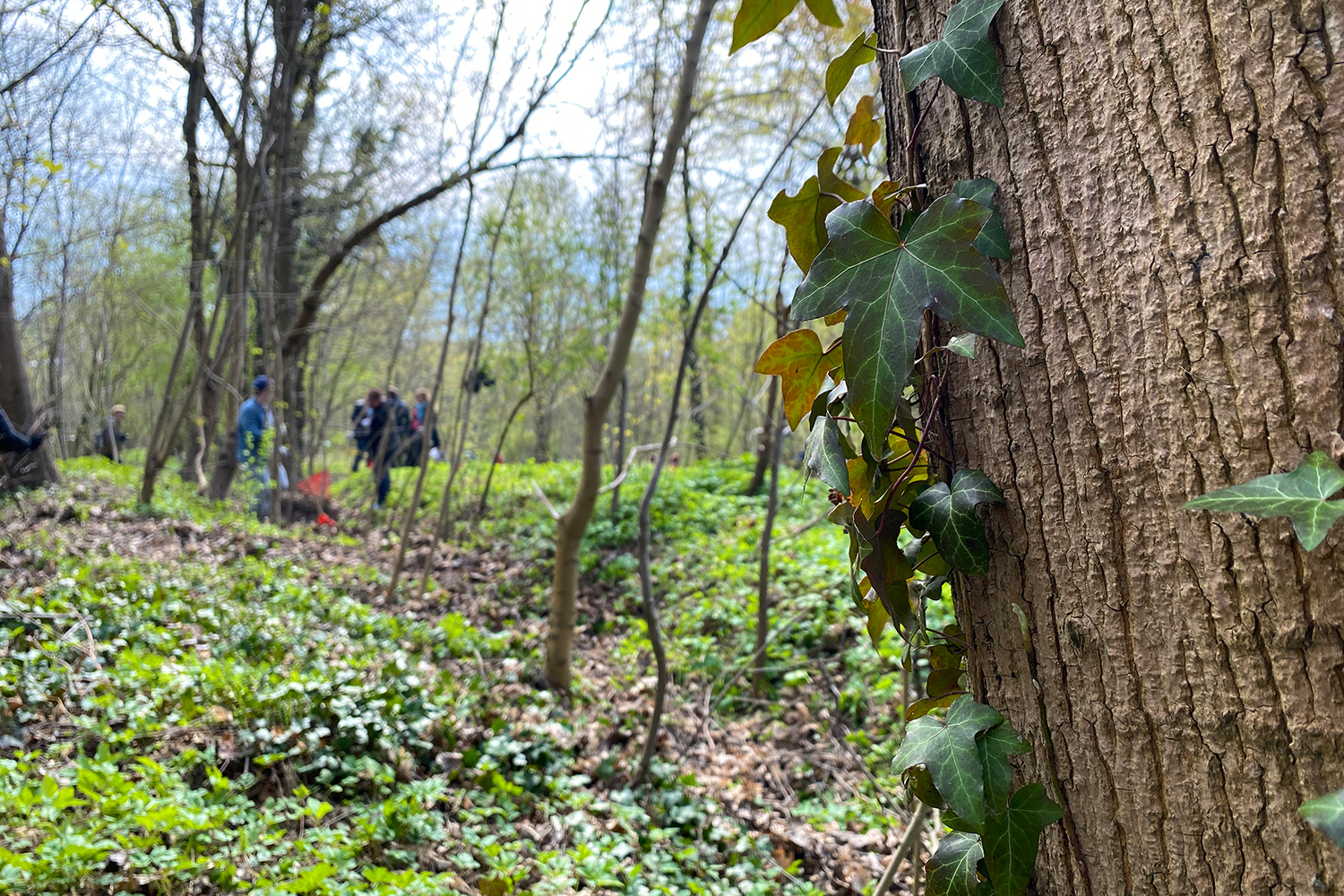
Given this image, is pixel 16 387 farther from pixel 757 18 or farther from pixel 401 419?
pixel 757 18

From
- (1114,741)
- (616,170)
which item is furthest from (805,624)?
(616,170)

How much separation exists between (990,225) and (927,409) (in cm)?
22

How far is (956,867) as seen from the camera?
0.88 m

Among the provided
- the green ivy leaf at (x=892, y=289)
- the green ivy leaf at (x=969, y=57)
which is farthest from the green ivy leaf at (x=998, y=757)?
the green ivy leaf at (x=969, y=57)

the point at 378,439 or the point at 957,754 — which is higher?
the point at 378,439

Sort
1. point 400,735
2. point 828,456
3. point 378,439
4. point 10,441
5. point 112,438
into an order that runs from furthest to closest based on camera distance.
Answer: point 112,438 < point 378,439 < point 10,441 < point 400,735 < point 828,456

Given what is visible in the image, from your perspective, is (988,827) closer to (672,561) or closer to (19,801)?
(19,801)

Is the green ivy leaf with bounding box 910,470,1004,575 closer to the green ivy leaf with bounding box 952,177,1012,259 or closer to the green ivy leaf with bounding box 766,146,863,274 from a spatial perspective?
the green ivy leaf with bounding box 952,177,1012,259

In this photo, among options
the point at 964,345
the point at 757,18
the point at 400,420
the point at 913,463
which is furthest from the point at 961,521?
the point at 400,420

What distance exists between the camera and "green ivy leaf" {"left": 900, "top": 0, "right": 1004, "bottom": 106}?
77 cm

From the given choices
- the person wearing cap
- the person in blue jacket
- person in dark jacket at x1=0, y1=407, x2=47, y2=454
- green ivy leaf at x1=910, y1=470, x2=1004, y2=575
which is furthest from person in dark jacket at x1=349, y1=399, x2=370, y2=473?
green ivy leaf at x1=910, y1=470, x2=1004, y2=575

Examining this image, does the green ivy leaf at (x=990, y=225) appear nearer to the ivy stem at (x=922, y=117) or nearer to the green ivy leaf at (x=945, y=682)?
the ivy stem at (x=922, y=117)

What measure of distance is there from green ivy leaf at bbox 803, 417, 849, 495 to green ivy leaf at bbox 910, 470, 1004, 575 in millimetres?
97

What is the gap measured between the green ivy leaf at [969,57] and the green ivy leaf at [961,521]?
41cm
